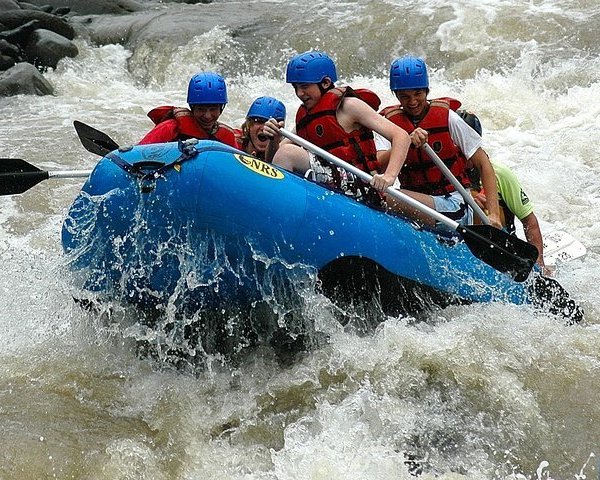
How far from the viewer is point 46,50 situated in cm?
1238

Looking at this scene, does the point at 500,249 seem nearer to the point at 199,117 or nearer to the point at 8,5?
the point at 199,117

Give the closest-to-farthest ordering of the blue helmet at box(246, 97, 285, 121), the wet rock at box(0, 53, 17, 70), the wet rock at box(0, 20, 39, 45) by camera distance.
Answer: the blue helmet at box(246, 97, 285, 121), the wet rock at box(0, 53, 17, 70), the wet rock at box(0, 20, 39, 45)

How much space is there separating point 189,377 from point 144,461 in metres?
0.75

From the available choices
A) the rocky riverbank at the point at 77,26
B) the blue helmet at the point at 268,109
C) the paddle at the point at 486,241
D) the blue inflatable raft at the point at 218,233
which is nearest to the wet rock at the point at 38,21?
the rocky riverbank at the point at 77,26

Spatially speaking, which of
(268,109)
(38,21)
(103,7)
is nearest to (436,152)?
(268,109)

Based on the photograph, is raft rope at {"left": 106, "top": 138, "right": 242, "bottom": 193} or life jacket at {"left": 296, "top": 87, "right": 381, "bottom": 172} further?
life jacket at {"left": 296, "top": 87, "right": 381, "bottom": 172}

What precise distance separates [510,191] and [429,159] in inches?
25.6

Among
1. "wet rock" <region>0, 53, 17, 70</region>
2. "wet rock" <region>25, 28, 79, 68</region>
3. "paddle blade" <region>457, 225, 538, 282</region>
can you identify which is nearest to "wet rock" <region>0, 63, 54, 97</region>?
"wet rock" <region>0, 53, 17, 70</region>

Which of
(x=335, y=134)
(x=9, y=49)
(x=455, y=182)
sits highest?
(x=335, y=134)

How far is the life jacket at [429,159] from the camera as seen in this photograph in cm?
461

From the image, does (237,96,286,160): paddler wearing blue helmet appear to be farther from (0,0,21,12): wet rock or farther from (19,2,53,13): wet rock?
(19,2,53,13): wet rock

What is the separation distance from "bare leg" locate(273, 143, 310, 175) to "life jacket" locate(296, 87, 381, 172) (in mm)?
143

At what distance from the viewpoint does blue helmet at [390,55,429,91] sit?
174 inches

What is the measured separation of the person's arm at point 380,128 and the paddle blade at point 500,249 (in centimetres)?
46
